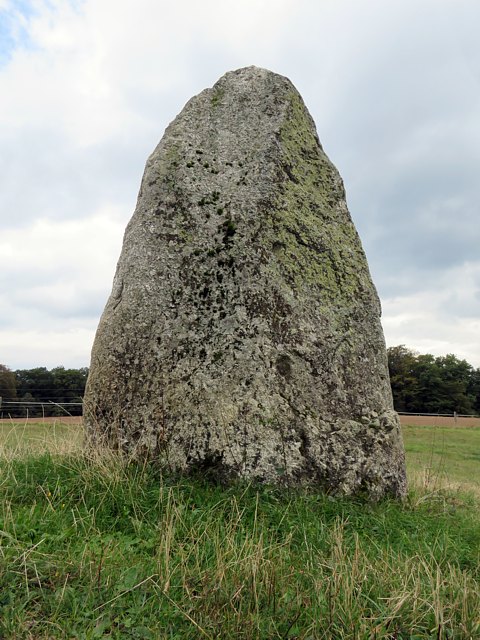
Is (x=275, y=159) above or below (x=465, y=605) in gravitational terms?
above

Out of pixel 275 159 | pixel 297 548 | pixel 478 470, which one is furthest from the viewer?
pixel 478 470

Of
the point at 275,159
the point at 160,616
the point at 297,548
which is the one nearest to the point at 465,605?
the point at 297,548

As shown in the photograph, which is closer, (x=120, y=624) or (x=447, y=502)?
(x=120, y=624)

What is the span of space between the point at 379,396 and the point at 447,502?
162 centimetres

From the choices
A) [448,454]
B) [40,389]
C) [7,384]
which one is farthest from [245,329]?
[7,384]

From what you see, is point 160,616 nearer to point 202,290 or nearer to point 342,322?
point 202,290

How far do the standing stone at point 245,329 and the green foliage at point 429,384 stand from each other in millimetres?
48756

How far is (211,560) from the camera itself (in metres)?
3.78

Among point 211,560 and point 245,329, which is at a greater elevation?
→ point 245,329

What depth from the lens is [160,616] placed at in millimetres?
3131

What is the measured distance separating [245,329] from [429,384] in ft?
174

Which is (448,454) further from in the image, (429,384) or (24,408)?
(429,384)

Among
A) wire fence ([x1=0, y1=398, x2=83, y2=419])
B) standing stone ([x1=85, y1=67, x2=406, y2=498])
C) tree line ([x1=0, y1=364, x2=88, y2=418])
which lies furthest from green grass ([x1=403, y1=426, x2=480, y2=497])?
tree line ([x1=0, y1=364, x2=88, y2=418])

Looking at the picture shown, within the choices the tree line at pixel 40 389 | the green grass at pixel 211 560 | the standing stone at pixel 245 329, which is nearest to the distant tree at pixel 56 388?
the tree line at pixel 40 389
